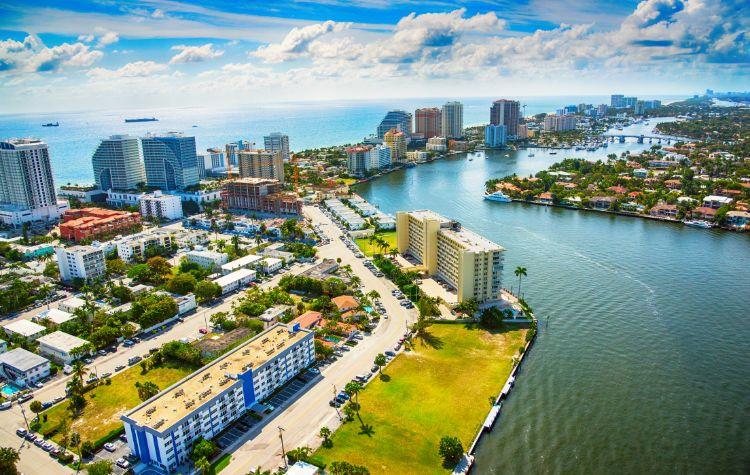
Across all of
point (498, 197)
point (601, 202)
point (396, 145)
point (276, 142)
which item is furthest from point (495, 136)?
point (601, 202)

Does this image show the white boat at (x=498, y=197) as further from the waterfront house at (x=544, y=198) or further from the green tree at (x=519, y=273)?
the green tree at (x=519, y=273)

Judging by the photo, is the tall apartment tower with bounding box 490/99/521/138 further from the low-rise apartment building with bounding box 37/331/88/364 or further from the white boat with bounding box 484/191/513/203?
the low-rise apartment building with bounding box 37/331/88/364


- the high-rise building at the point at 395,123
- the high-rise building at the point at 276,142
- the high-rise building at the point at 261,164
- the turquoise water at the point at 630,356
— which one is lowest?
the turquoise water at the point at 630,356

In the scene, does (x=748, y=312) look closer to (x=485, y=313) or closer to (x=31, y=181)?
(x=485, y=313)

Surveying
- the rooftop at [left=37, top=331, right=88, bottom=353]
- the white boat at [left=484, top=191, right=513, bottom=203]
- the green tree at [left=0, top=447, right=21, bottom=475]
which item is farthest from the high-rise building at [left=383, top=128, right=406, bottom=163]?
the green tree at [left=0, top=447, right=21, bottom=475]

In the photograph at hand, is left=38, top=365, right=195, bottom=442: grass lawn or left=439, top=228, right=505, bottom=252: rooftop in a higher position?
left=439, top=228, right=505, bottom=252: rooftop

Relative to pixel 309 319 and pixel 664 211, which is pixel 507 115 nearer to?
pixel 664 211

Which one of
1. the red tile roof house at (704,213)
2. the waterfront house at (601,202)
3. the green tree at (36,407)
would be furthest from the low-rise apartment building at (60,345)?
the red tile roof house at (704,213)
